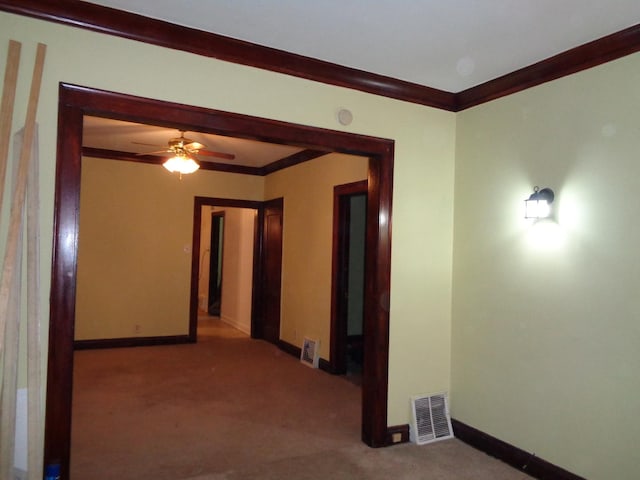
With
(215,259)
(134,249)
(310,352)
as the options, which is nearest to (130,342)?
(134,249)

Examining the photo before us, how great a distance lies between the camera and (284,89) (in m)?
3.07

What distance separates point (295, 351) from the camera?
6137 millimetres

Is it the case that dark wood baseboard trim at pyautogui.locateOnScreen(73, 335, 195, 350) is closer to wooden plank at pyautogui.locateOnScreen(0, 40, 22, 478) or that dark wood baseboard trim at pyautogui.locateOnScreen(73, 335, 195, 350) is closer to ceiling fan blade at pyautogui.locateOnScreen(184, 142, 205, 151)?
ceiling fan blade at pyautogui.locateOnScreen(184, 142, 205, 151)

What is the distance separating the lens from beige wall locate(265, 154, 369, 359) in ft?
18.0

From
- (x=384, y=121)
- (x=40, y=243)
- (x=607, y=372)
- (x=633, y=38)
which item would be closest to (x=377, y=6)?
(x=384, y=121)

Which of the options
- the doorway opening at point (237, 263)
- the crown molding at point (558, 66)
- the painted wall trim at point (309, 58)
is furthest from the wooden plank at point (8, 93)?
the doorway opening at point (237, 263)

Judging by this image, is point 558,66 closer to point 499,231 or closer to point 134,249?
point 499,231

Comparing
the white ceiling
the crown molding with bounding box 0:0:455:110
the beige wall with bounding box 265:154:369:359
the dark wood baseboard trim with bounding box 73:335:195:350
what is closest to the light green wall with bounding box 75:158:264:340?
the dark wood baseboard trim with bounding box 73:335:195:350

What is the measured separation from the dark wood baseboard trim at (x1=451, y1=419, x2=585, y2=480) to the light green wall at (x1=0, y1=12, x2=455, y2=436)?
1.25 feet

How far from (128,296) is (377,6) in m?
5.45

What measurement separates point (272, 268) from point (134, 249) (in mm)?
1965

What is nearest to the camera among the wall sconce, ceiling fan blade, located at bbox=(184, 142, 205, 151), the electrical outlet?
the electrical outlet

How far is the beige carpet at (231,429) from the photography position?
300 centimetres

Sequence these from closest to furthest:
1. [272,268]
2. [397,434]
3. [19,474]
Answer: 1. [19,474]
2. [397,434]
3. [272,268]
